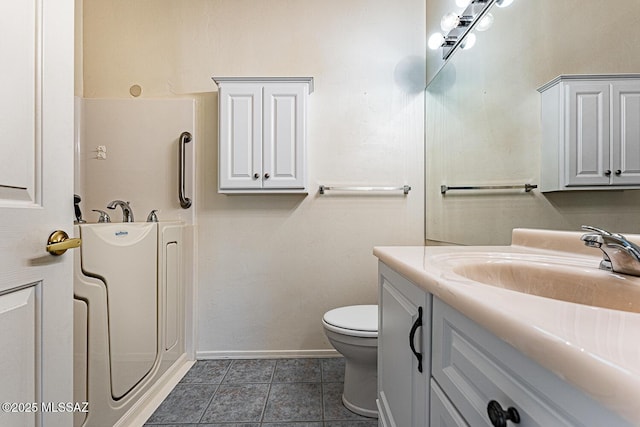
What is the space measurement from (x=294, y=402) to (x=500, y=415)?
1377 mm

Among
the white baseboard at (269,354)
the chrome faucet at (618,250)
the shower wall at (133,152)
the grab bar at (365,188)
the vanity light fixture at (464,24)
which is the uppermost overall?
the vanity light fixture at (464,24)

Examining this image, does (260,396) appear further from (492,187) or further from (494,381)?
(492,187)

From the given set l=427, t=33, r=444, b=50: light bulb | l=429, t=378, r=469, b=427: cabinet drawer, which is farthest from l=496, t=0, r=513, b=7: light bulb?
l=429, t=378, r=469, b=427: cabinet drawer

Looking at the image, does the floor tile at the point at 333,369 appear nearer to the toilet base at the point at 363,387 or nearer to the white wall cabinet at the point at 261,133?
the toilet base at the point at 363,387

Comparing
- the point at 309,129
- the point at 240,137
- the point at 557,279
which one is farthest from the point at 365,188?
the point at 557,279

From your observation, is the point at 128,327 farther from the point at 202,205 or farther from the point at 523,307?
the point at 523,307

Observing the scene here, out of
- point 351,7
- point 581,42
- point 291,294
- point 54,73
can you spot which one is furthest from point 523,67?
point 291,294

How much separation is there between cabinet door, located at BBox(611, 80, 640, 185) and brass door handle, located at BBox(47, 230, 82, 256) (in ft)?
4.56

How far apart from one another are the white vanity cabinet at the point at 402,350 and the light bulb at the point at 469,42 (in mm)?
1316

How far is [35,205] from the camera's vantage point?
660mm

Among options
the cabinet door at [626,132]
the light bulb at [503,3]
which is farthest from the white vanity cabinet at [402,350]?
the light bulb at [503,3]

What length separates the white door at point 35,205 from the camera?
59 centimetres

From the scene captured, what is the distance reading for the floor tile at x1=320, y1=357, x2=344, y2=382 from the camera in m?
1.75

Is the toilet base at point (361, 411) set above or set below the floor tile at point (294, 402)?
above
